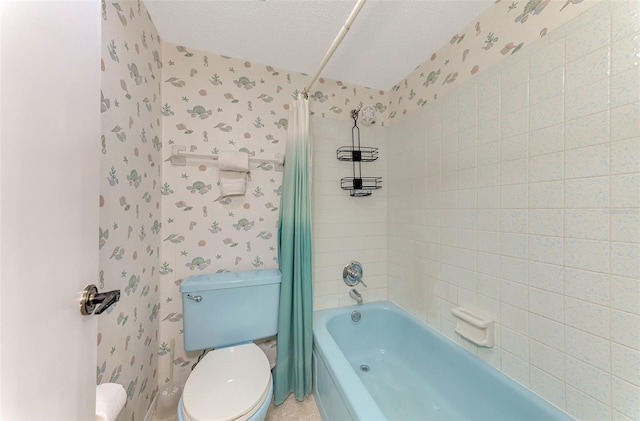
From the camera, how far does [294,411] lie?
4.53 ft

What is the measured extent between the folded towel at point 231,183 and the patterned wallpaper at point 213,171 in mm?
67

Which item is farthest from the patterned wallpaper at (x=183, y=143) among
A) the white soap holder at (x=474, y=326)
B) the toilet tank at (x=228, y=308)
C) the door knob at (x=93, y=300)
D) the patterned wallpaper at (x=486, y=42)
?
the white soap holder at (x=474, y=326)

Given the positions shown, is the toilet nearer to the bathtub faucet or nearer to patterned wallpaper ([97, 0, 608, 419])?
patterned wallpaper ([97, 0, 608, 419])

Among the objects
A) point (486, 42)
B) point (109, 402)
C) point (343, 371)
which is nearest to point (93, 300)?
point (109, 402)

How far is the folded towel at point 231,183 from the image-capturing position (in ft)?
4.83

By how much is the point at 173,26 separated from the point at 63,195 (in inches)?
55.8

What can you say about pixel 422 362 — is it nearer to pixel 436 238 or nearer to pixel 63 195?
pixel 436 238

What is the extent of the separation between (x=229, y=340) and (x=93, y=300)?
1.06 meters

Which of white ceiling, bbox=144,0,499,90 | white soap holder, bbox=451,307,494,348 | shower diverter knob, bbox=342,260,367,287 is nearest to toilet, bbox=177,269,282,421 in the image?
shower diverter knob, bbox=342,260,367,287

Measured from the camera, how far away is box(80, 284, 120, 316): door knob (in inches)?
17.9

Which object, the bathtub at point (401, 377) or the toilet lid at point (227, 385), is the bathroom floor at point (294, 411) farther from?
the toilet lid at point (227, 385)

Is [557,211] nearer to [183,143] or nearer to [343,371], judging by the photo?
[343,371]

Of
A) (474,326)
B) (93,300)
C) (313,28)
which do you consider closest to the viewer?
(93,300)

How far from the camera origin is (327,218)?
1781 mm
